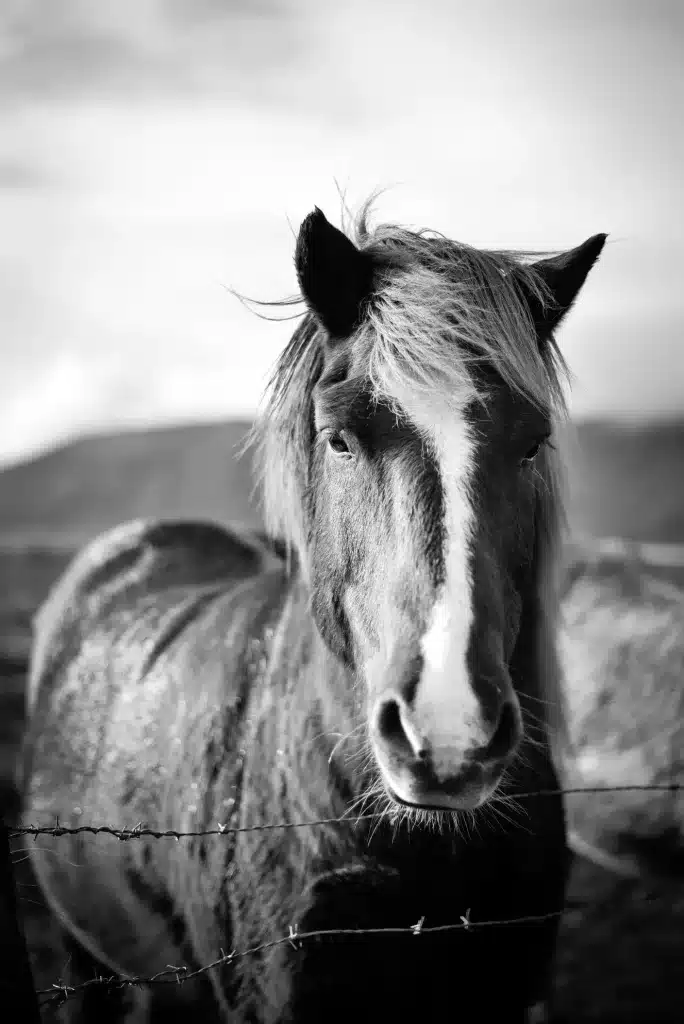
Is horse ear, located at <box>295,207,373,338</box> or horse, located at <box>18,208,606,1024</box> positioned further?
horse ear, located at <box>295,207,373,338</box>

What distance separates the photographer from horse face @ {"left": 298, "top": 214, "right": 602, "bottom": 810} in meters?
1.26

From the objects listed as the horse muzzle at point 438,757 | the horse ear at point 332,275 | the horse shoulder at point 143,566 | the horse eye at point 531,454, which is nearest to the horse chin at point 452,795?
the horse muzzle at point 438,757

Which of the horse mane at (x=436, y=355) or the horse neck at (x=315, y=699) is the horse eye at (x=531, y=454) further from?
the horse neck at (x=315, y=699)

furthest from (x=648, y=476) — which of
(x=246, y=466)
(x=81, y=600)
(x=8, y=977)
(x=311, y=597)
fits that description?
(x=8, y=977)

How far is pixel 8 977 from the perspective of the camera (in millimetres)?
1289

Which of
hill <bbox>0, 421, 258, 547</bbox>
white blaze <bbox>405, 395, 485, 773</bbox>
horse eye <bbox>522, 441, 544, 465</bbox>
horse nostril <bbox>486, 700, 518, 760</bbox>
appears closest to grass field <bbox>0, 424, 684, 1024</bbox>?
hill <bbox>0, 421, 258, 547</bbox>

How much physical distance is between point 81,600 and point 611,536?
1014 cm

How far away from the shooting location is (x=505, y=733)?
131cm

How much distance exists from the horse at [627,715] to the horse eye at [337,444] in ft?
8.01

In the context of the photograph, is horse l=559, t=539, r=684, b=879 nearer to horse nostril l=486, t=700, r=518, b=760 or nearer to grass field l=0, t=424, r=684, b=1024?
grass field l=0, t=424, r=684, b=1024

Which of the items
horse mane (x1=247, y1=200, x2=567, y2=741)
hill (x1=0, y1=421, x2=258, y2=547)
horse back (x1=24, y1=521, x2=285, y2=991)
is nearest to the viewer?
horse mane (x1=247, y1=200, x2=567, y2=741)

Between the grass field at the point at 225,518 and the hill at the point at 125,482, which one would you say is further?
the hill at the point at 125,482

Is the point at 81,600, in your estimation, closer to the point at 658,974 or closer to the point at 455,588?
the point at 455,588

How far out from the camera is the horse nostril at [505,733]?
1.29m
